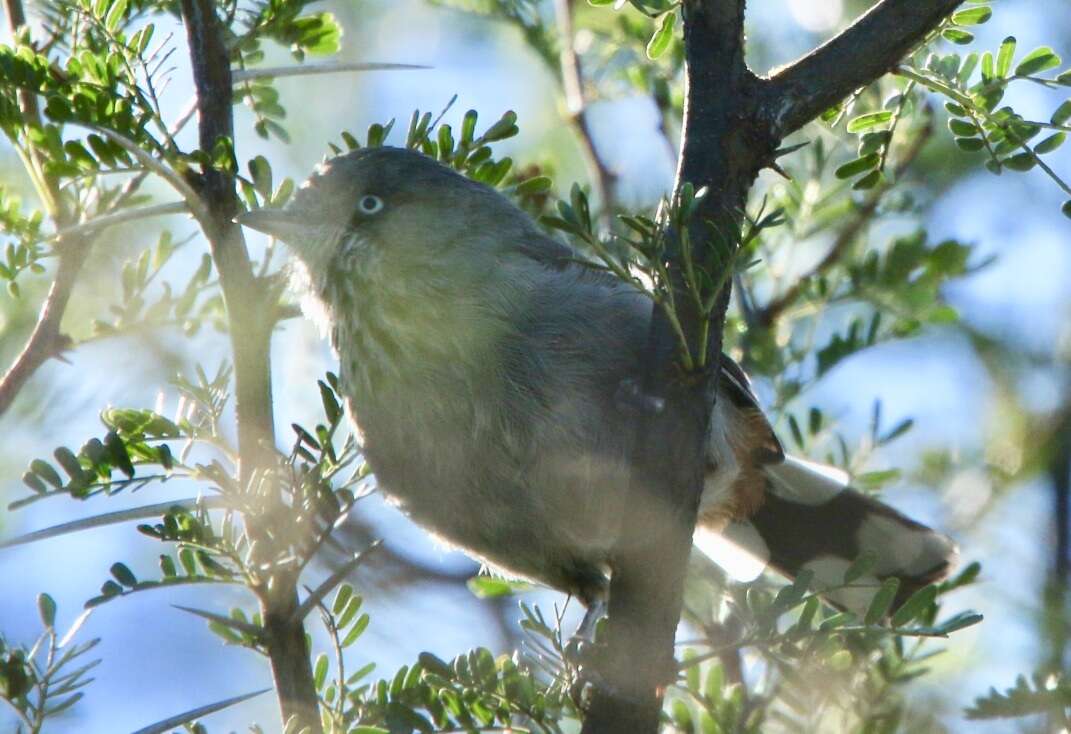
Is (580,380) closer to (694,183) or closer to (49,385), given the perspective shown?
(694,183)

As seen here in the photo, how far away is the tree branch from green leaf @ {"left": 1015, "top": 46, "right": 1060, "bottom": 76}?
174cm

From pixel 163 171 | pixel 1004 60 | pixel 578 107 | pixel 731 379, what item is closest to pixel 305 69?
pixel 163 171


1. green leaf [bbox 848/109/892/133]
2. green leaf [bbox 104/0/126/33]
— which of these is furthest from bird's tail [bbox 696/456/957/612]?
green leaf [bbox 104/0/126/33]

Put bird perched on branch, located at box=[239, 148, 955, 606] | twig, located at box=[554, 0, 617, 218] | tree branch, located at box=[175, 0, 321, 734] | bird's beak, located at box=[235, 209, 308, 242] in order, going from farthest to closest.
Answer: twig, located at box=[554, 0, 617, 218]
bird's beak, located at box=[235, 209, 308, 242]
bird perched on branch, located at box=[239, 148, 955, 606]
tree branch, located at box=[175, 0, 321, 734]

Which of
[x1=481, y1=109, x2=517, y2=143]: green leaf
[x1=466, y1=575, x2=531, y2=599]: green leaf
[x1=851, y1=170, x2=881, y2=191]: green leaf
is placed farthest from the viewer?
[x1=466, y1=575, x2=531, y2=599]: green leaf

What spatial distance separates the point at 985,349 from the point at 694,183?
3793 millimetres

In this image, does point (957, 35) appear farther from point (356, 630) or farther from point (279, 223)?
point (279, 223)

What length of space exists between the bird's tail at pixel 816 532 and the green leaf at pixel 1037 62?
235 cm

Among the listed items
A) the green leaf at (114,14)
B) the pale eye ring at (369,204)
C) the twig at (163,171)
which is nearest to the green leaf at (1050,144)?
the twig at (163,171)

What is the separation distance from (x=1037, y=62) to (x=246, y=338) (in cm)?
182

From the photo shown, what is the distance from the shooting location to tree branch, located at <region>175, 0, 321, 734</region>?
8.81ft

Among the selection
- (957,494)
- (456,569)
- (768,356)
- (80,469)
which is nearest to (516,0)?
(768,356)

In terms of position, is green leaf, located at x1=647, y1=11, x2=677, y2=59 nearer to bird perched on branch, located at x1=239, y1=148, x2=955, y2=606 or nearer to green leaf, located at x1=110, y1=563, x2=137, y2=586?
bird perched on branch, located at x1=239, y1=148, x2=955, y2=606

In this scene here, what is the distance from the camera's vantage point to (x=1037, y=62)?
9.55 ft
